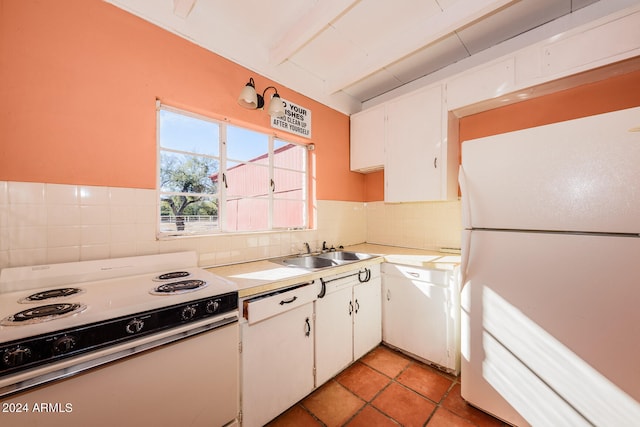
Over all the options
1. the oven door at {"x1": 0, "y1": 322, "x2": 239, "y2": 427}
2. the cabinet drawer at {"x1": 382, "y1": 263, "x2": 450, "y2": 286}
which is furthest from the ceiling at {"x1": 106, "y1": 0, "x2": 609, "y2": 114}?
the oven door at {"x1": 0, "y1": 322, "x2": 239, "y2": 427}

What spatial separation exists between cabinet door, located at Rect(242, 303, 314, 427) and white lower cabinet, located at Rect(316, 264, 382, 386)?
123 mm

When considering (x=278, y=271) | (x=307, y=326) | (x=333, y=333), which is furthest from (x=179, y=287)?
(x=333, y=333)

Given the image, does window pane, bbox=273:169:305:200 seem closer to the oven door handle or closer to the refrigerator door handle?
the oven door handle

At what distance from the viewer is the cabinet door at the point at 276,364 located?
1.36 meters

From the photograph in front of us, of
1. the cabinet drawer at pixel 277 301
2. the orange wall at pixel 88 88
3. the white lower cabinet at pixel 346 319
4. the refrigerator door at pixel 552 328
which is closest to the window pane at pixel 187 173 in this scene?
the orange wall at pixel 88 88

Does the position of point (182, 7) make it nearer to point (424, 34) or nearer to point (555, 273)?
point (424, 34)

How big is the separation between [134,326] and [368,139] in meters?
2.63

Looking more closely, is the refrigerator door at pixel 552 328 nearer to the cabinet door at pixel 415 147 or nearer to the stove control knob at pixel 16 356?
the cabinet door at pixel 415 147

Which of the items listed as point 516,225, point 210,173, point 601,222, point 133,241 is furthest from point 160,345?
point 601,222

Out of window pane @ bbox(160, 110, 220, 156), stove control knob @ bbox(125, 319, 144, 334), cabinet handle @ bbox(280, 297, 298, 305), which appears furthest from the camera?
window pane @ bbox(160, 110, 220, 156)

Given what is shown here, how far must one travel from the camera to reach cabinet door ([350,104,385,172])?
107 inches

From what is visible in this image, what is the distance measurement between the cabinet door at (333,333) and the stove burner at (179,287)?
0.81 metres

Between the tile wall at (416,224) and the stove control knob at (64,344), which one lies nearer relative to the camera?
the stove control knob at (64,344)

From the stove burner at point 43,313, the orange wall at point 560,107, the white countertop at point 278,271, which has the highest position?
the orange wall at point 560,107
